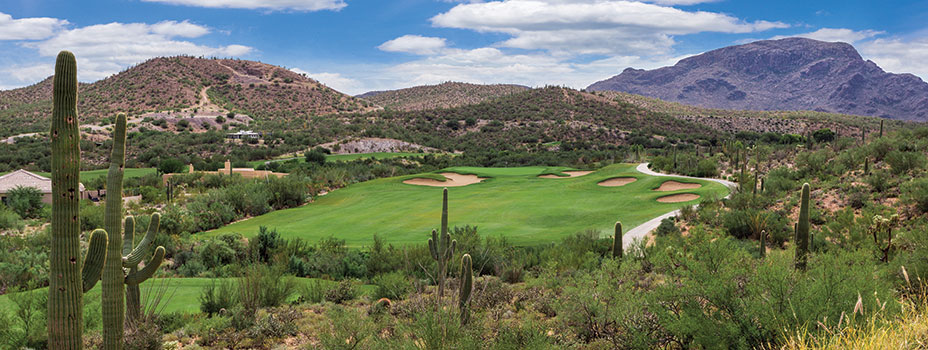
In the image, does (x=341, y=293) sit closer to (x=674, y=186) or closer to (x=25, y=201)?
(x=25, y=201)

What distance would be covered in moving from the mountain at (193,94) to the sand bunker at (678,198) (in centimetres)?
7228

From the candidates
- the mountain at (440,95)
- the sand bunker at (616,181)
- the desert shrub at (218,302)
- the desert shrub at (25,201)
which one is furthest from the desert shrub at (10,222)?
the mountain at (440,95)

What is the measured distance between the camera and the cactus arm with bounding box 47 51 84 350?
171 inches

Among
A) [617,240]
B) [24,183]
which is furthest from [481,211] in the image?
[24,183]

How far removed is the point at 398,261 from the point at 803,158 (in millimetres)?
26463

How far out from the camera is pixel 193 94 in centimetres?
9094

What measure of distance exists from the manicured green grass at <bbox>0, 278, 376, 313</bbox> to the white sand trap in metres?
24.5

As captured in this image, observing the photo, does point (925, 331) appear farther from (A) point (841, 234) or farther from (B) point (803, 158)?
(B) point (803, 158)

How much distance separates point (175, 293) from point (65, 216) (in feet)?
24.8

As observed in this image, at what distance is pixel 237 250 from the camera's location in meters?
16.4

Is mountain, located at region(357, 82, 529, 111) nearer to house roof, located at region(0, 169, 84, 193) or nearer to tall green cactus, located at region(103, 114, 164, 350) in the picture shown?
house roof, located at region(0, 169, 84, 193)

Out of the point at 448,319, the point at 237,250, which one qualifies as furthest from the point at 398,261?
the point at 448,319

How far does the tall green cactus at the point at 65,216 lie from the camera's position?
171 inches

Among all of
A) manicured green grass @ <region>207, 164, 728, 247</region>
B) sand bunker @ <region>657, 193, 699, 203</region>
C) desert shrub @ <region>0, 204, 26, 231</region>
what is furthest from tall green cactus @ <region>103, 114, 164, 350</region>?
sand bunker @ <region>657, 193, 699, 203</region>
